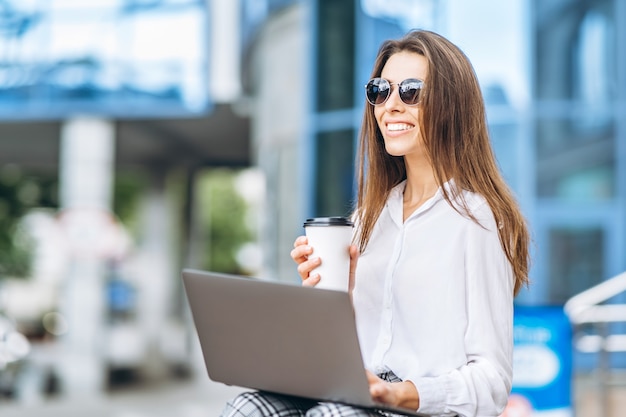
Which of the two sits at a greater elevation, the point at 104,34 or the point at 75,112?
the point at 104,34

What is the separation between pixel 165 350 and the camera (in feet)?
65.6

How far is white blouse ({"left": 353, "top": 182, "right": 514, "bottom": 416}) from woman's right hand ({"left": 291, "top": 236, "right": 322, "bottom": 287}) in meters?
0.22

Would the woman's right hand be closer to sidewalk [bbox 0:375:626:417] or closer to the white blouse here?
the white blouse

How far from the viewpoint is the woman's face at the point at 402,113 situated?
2248 millimetres

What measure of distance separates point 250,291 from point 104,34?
500 inches

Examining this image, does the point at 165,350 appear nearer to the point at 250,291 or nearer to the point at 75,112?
the point at 75,112

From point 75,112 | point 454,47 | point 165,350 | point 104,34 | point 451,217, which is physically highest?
A: point 104,34

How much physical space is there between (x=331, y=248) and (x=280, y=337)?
261 millimetres

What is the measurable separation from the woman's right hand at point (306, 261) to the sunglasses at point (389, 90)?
0.43 meters

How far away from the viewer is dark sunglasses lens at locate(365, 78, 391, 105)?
230 cm

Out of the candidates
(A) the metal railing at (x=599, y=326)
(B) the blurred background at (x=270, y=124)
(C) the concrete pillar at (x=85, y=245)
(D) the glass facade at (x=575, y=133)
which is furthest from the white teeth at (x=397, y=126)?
(C) the concrete pillar at (x=85, y=245)

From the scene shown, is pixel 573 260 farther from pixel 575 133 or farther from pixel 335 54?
pixel 335 54

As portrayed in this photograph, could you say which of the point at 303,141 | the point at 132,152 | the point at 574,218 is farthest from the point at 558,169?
the point at 132,152

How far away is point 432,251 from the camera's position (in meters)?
2.15
